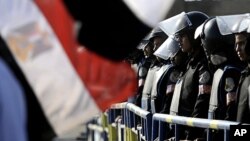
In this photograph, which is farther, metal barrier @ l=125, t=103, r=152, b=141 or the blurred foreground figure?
metal barrier @ l=125, t=103, r=152, b=141

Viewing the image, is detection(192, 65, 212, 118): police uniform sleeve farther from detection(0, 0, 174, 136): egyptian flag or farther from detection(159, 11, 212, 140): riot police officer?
detection(0, 0, 174, 136): egyptian flag

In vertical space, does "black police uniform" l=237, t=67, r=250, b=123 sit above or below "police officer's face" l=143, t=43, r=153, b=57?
below

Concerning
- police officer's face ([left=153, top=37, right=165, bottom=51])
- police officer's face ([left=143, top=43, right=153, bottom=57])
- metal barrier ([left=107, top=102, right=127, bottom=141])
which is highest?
police officer's face ([left=153, top=37, right=165, bottom=51])

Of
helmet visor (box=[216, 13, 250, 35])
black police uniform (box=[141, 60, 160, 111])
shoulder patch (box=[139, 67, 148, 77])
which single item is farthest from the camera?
shoulder patch (box=[139, 67, 148, 77])

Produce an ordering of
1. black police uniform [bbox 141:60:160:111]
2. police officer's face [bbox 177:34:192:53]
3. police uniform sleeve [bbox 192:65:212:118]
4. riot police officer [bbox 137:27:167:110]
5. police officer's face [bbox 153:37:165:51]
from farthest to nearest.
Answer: police officer's face [bbox 153:37:165:51], riot police officer [bbox 137:27:167:110], black police uniform [bbox 141:60:160:111], police officer's face [bbox 177:34:192:53], police uniform sleeve [bbox 192:65:212:118]

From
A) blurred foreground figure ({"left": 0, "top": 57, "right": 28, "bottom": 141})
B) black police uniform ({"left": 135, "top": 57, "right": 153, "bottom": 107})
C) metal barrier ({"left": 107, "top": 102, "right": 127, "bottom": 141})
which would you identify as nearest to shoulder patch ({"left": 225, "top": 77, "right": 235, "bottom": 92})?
metal barrier ({"left": 107, "top": 102, "right": 127, "bottom": 141})

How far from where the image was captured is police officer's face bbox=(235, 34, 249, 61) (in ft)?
17.8

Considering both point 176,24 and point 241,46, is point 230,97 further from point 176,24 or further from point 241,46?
point 176,24

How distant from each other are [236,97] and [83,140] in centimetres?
829

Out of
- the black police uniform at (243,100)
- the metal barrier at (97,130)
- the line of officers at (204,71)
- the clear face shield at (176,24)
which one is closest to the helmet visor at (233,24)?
the line of officers at (204,71)

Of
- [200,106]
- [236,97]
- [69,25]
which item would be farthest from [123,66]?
[200,106]

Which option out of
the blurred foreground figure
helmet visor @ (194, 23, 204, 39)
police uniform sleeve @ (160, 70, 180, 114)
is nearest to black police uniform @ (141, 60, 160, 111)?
police uniform sleeve @ (160, 70, 180, 114)

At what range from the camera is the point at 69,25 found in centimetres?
149

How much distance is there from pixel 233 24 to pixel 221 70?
46 centimetres
